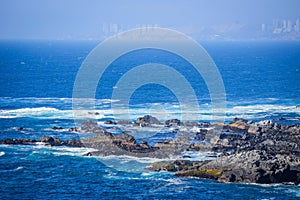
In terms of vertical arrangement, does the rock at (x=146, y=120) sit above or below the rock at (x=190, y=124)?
above

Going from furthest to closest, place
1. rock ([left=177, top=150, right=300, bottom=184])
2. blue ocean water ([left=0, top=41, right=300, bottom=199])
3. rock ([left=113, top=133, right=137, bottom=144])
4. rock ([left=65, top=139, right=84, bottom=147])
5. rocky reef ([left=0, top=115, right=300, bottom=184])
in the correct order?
rock ([left=65, top=139, right=84, bottom=147])
rock ([left=113, top=133, right=137, bottom=144])
rocky reef ([left=0, top=115, right=300, bottom=184])
rock ([left=177, top=150, right=300, bottom=184])
blue ocean water ([left=0, top=41, right=300, bottom=199])

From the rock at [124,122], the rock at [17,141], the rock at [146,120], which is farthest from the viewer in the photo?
the rock at [124,122]

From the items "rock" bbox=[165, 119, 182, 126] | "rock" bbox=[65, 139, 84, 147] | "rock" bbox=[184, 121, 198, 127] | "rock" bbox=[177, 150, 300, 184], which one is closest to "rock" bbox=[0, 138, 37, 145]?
"rock" bbox=[65, 139, 84, 147]

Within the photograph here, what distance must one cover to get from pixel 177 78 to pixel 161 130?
Answer: 8267 cm

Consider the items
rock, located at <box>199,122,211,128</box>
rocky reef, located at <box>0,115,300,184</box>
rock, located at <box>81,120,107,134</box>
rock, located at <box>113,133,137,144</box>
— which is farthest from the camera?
rock, located at <box>199,122,211,128</box>

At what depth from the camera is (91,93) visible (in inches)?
5753

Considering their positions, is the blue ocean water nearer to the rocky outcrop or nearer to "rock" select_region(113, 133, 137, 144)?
the rocky outcrop

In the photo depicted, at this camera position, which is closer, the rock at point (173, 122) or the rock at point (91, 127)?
the rock at point (91, 127)

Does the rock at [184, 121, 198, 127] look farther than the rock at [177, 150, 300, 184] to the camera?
Yes

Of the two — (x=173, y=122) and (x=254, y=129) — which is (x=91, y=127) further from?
(x=254, y=129)

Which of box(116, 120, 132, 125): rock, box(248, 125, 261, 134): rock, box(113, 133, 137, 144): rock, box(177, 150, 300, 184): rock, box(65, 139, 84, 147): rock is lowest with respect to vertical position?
box(177, 150, 300, 184): rock

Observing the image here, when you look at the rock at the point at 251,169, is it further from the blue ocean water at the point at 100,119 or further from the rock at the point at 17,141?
the rock at the point at 17,141

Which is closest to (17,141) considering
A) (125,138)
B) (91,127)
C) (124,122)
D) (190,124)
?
(91,127)

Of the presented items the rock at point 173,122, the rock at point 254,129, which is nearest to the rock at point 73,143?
the rock at point 173,122
